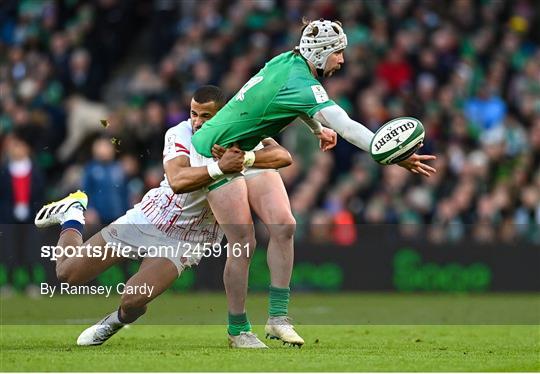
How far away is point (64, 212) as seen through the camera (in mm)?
12836

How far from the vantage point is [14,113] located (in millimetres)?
23297

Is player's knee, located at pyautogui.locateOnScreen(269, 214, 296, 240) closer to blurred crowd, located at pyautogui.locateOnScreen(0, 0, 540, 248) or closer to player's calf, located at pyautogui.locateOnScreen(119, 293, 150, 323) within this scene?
player's calf, located at pyautogui.locateOnScreen(119, 293, 150, 323)

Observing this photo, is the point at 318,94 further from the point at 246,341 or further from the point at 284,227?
the point at 246,341

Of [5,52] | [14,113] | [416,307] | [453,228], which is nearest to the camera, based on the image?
[416,307]

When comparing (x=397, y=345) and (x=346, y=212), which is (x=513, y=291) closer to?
(x=346, y=212)

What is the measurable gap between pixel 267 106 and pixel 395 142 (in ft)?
3.94

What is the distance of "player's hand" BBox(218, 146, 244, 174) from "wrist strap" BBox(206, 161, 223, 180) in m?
0.03

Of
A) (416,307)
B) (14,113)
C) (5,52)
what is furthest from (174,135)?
(5,52)

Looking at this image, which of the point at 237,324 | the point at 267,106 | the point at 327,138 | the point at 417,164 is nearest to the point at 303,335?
the point at 237,324

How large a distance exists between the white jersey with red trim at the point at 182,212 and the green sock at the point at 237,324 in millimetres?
874

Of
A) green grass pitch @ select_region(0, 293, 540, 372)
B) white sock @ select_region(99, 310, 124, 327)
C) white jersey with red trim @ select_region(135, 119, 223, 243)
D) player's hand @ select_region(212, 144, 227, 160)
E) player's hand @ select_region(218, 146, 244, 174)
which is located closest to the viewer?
green grass pitch @ select_region(0, 293, 540, 372)

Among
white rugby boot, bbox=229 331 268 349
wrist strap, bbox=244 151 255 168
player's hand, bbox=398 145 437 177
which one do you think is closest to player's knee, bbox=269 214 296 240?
wrist strap, bbox=244 151 255 168

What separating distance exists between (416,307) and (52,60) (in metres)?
9.52

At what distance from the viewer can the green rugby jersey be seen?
11195 millimetres
